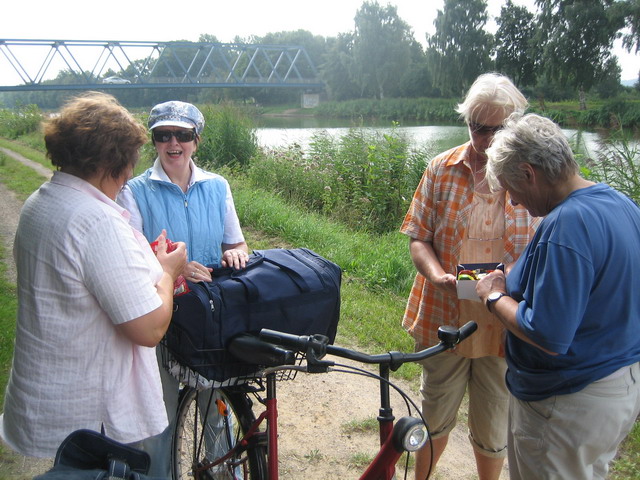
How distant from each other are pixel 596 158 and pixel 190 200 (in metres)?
4.35

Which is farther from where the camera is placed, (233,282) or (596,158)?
(596,158)

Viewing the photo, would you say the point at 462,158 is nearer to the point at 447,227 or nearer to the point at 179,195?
the point at 447,227

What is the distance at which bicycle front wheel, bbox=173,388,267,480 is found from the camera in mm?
2318

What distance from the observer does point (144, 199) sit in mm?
2537

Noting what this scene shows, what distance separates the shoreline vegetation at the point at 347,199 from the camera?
16.1ft

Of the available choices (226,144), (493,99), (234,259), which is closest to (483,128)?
(493,99)

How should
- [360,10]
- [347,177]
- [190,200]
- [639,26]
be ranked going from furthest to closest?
1. [360,10]
2. [639,26]
3. [347,177]
4. [190,200]

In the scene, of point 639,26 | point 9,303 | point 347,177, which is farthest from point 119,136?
point 639,26

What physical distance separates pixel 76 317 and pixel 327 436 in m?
2.13

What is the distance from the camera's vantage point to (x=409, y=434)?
164 centimetres

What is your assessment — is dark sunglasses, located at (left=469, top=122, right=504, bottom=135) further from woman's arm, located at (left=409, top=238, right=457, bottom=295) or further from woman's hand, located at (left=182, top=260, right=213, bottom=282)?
woman's hand, located at (left=182, top=260, right=213, bottom=282)

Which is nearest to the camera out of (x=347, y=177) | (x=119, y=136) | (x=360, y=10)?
(x=119, y=136)

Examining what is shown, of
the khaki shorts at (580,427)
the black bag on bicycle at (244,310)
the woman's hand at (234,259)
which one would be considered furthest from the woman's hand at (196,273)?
the khaki shorts at (580,427)

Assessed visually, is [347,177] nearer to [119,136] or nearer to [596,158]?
[596,158]
